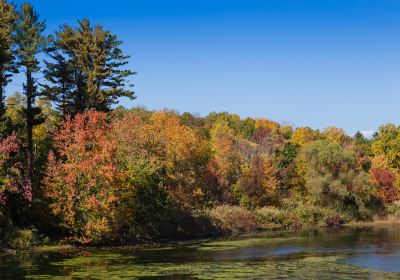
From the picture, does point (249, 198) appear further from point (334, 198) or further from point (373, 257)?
point (373, 257)

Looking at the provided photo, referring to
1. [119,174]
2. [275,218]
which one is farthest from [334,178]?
[119,174]

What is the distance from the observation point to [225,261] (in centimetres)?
4303

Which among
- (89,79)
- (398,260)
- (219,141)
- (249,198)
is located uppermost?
(89,79)

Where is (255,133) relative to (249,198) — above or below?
above

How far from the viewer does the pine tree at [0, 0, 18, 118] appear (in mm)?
54312

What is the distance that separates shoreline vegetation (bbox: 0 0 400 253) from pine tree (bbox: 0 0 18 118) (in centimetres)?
20

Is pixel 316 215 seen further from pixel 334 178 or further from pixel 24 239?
pixel 24 239

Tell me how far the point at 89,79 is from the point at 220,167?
26.4 meters

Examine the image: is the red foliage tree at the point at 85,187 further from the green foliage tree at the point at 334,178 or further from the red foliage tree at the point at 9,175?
the green foliage tree at the point at 334,178

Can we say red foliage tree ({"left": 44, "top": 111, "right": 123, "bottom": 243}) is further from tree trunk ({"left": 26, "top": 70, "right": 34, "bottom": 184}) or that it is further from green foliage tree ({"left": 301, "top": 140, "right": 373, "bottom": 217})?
green foliage tree ({"left": 301, "top": 140, "right": 373, "bottom": 217})

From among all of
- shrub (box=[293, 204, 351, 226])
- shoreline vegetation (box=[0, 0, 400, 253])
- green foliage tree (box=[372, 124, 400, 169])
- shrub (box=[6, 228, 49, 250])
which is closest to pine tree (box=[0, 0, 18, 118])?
shoreline vegetation (box=[0, 0, 400, 253])

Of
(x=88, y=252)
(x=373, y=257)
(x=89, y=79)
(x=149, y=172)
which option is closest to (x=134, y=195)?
(x=149, y=172)

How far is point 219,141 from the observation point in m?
86.1

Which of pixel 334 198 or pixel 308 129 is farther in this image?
pixel 308 129
